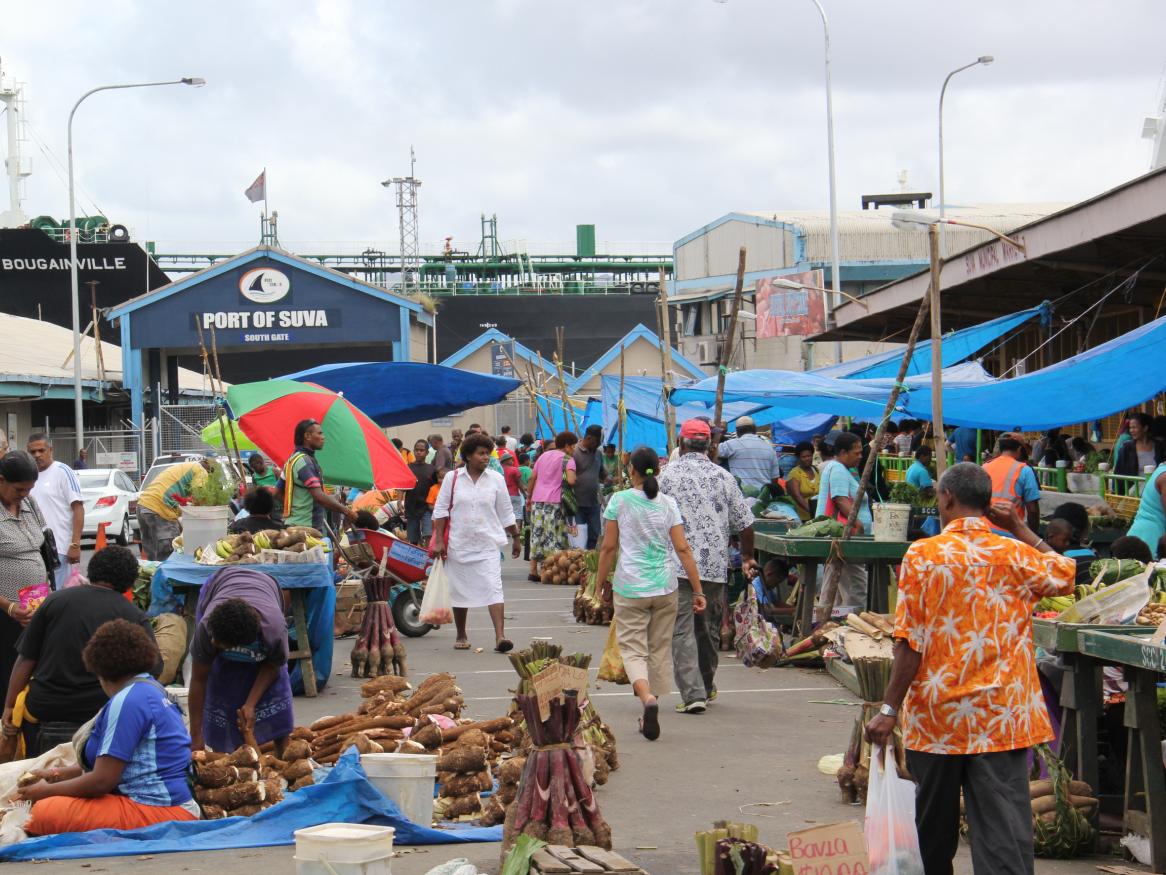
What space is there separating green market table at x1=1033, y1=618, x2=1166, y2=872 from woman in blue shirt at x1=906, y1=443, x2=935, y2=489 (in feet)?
30.9

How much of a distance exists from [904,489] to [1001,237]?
4.14m

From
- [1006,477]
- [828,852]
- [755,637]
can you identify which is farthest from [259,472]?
[828,852]

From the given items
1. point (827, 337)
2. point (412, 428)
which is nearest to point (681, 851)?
point (827, 337)

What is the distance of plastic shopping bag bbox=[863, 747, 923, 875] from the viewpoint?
204 inches

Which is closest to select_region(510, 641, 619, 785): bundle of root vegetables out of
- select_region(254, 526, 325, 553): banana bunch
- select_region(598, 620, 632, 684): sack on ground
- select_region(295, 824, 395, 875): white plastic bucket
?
select_region(598, 620, 632, 684): sack on ground

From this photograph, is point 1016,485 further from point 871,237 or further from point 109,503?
point 871,237

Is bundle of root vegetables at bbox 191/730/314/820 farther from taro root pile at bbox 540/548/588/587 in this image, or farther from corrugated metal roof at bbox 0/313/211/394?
corrugated metal roof at bbox 0/313/211/394

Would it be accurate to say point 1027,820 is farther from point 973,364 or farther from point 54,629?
point 973,364

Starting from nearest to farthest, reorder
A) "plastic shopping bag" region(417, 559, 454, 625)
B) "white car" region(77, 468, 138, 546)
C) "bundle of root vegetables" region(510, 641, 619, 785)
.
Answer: "bundle of root vegetables" region(510, 641, 619, 785) < "plastic shopping bag" region(417, 559, 454, 625) < "white car" region(77, 468, 138, 546)

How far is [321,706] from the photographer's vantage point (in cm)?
1052

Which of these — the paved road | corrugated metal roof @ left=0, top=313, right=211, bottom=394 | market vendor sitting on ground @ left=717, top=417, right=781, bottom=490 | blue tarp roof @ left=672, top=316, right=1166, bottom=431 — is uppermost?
corrugated metal roof @ left=0, top=313, right=211, bottom=394

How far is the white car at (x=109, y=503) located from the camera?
25672 mm

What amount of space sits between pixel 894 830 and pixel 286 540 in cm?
670

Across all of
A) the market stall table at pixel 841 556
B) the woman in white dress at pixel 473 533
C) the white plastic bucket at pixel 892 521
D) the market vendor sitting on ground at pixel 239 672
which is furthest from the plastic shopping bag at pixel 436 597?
the market vendor sitting on ground at pixel 239 672
